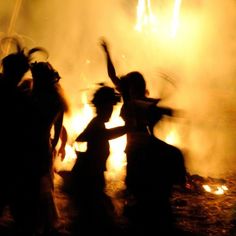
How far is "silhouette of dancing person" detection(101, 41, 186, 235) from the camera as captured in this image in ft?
11.7

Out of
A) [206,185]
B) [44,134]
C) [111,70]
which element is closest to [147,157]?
[111,70]

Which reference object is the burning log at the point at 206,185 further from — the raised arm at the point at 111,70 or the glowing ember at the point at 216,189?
the raised arm at the point at 111,70

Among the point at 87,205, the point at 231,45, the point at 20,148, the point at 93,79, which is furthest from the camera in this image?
the point at 231,45

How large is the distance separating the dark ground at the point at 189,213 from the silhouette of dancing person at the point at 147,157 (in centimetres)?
49

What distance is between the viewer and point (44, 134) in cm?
284

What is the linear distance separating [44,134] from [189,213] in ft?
8.74

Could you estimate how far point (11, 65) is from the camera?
9.43 feet

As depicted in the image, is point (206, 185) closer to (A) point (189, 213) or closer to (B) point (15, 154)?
(A) point (189, 213)

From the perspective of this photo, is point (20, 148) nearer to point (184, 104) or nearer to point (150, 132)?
point (150, 132)

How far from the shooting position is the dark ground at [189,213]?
3977 millimetres

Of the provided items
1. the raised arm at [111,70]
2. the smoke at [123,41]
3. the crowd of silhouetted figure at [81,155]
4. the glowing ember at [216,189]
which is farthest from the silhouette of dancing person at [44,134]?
the smoke at [123,41]

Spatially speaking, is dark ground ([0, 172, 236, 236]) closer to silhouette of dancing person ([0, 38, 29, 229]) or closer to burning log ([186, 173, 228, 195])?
burning log ([186, 173, 228, 195])

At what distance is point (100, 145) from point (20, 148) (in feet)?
3.38

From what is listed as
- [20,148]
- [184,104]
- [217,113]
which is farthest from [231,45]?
[20,148]
